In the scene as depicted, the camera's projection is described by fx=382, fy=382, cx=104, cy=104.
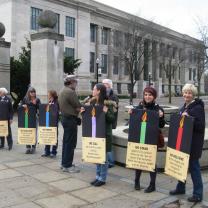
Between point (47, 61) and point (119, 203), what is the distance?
1284cm

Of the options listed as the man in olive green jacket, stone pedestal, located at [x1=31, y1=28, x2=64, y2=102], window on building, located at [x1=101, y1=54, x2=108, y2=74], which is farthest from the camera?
window on building, located at [x1=101, y1=54, x2=108, y2=74]

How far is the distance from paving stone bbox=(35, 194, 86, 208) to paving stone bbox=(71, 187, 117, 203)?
0.17 meters

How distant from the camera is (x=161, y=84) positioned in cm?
7981

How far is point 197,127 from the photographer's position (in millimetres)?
5609

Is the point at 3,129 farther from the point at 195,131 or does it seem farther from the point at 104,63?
the point at 104,63

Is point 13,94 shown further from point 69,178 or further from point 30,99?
point 69,178

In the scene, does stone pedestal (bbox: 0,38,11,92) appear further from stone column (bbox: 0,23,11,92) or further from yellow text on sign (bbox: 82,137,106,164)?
yellow text on sign (bbox: 82,137,106,164)

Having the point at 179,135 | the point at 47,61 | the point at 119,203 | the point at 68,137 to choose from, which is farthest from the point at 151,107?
the point at 47,61

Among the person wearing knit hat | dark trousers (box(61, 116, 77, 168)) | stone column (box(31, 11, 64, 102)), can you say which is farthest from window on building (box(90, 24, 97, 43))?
the person wearing knit hat

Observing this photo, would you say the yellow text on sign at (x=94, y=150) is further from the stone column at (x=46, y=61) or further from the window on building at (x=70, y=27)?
the window on building at (x=70, y=27)

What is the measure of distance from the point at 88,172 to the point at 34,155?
2.36m

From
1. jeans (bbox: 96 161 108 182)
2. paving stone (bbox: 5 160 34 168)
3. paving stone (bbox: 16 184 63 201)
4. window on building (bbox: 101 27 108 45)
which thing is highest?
window on building (bbox: 101 27 108 45)

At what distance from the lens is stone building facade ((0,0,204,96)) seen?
1928 inches

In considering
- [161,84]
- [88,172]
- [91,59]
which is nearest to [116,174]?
[88,172]
